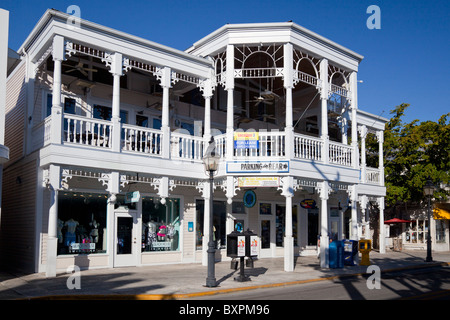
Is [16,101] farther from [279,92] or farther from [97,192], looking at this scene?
[279,92]

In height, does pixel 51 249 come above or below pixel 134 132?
below

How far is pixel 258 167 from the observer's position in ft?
55.4

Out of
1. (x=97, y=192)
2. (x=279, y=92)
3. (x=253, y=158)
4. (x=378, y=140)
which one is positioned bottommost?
(x=97, y=192)

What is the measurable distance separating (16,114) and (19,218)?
13.6ft

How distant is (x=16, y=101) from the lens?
59.1 feet

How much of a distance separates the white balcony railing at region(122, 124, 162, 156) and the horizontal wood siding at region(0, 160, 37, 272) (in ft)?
10.9

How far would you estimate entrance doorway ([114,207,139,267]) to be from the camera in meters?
17.1

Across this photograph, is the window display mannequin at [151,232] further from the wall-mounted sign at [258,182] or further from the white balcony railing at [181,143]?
the wall-mounted sign at [258,182]

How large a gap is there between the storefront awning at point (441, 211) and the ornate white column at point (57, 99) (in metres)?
25.3

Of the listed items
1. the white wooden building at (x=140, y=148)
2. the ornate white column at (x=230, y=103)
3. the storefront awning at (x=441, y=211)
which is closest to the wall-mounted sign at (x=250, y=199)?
the white wooden building at (x=140, y=148)

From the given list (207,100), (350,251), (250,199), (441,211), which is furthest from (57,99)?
(441,211)

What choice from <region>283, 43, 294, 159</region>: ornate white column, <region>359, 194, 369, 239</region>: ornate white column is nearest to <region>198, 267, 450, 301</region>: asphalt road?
<region>283, 43, 294, 159</region>: ornate white column
